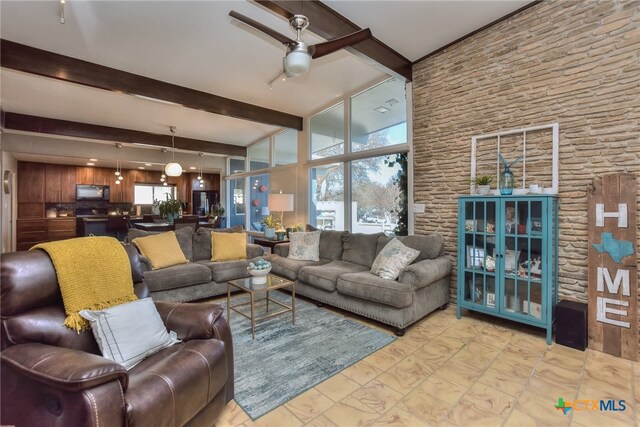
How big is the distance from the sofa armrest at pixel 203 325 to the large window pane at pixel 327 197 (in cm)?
366

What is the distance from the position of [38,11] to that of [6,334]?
299 cm

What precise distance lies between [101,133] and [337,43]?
6025 mm

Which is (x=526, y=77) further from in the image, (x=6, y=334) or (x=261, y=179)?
(x=261, y=179)

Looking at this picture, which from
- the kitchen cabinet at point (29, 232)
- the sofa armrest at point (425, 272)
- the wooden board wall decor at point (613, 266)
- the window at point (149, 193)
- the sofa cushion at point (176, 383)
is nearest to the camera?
the sofa cushion at point (176, 383)

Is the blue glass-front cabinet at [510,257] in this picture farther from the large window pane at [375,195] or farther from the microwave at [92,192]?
the microwave at [92,192]

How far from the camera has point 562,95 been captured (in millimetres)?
2891

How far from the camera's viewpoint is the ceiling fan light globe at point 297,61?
87.8 inches

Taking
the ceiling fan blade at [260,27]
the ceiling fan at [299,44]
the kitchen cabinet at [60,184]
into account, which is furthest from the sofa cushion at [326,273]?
the kitchen cabinet at [60,184]

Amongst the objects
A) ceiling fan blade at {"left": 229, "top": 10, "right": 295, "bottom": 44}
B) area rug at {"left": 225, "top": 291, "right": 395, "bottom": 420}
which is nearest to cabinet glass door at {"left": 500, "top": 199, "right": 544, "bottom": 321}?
area rug at {"left": 225, "top": 291, "right": 395, "bottom": 420}

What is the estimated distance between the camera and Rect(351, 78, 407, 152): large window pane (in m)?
4.41

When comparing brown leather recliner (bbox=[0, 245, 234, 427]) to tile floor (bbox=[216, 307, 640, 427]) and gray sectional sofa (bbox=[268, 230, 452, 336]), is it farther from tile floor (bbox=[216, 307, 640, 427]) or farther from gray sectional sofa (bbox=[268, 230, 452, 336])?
gray sectional sofa (bbox=[268, 230, 452, 336])

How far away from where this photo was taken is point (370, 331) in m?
3.04

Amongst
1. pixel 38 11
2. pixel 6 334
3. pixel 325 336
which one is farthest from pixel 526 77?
pixel 38 11

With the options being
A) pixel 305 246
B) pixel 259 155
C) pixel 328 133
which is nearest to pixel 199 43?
pixel 328 133
